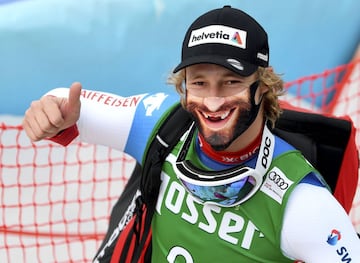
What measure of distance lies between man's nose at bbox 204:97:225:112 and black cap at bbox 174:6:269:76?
0.05 m

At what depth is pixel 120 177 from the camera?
8.15 ft

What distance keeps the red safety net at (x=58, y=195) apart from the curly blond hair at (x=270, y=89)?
1095 mm

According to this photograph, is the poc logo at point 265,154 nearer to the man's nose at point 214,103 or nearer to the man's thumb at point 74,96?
the man's nose at point 214,103

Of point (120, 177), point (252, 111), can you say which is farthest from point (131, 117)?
point (120, 177)

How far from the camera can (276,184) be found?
116cm

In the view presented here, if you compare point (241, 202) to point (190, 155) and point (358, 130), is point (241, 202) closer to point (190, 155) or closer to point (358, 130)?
point (190, 155)

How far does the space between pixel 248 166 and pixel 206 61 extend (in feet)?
0.61

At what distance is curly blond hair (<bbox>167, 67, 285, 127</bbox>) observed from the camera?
1187 millimetres

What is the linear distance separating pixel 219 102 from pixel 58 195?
4.63 ft

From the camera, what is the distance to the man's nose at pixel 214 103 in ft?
3.68

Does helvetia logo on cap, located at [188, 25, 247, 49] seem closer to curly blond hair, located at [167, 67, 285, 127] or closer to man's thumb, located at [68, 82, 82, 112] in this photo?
curly blond hair, located at [167, 67, 285, 127]

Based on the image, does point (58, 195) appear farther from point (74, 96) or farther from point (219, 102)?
point (219, 102)

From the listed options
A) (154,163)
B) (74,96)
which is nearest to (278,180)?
(154,163)

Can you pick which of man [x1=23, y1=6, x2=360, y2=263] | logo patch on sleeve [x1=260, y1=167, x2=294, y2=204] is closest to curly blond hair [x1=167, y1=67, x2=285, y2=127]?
man [x1=23, y1=6, x2=360, y2=263]
